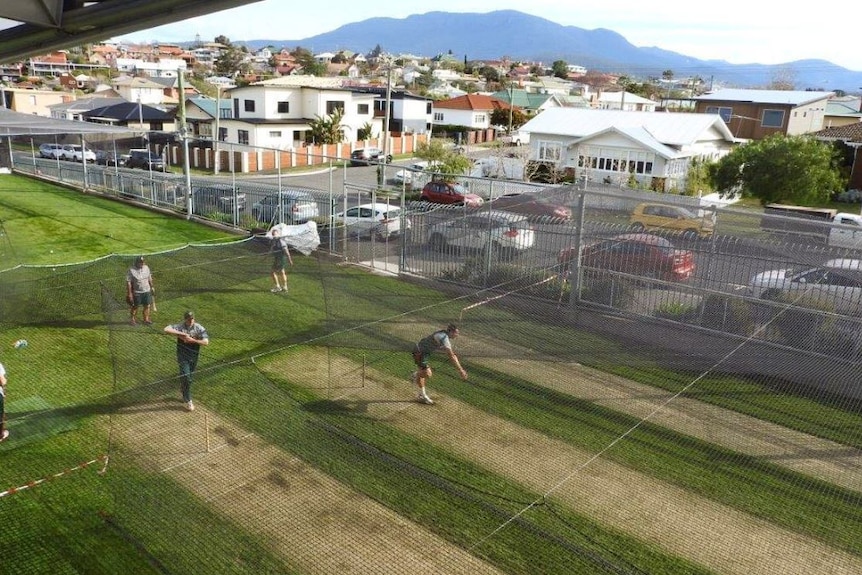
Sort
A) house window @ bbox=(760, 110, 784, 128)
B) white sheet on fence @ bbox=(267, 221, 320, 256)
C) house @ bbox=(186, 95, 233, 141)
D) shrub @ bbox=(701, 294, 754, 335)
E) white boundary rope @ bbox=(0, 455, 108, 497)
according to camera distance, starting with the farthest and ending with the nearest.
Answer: house @ bbox=(186, 95, 233, 141) < house window @ bbox=(760, 110, 784, 128) < white sheet on fence @ bbox=(267, 221, 320, 256) < shrub @ bbox=(701, 294, 754, 335) < white boundary rope @ bbox=(0, 455, 108, 497)

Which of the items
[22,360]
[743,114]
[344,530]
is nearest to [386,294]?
[22,360]

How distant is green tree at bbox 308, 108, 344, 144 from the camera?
44500 millimetres

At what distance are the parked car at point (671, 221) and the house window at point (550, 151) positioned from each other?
22396mm

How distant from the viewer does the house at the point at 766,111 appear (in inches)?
1751

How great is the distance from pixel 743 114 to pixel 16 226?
42.5 meters

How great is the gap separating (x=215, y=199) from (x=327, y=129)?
24.9m

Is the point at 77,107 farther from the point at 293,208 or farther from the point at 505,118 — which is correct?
the point at 505,118

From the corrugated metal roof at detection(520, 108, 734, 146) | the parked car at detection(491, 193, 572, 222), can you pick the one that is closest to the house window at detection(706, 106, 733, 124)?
the corrugated metal roof at detection(520, 108, 734, 146)

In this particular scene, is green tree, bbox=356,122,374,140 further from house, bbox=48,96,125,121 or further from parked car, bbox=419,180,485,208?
parked car, bbox=419,180,485,208

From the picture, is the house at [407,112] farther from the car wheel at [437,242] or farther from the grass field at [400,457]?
the grass field at [400,457]

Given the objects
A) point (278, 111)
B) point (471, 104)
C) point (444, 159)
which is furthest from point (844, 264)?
point (471, 104)

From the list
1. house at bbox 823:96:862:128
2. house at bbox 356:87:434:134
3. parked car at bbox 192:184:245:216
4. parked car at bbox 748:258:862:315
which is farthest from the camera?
house at bbox 356:87:434:134

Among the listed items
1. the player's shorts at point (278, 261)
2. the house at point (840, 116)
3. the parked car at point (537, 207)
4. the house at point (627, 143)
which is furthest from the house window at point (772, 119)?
the player's shorts at point (278, 261)

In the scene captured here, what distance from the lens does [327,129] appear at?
44.6 metres
